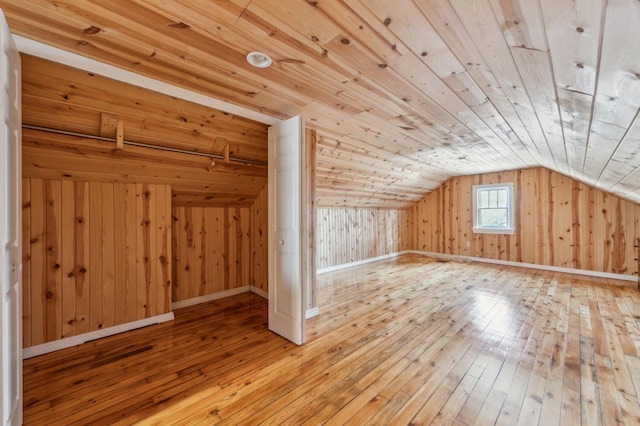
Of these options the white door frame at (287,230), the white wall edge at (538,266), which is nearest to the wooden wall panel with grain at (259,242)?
the white door frame at (287,230)

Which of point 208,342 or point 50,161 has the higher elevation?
point 50,161

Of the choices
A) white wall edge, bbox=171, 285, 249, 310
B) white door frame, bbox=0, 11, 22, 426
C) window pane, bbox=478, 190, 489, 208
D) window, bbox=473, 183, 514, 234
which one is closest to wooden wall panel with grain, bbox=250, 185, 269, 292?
white wall edge, bbox=171, 285, 249, 310

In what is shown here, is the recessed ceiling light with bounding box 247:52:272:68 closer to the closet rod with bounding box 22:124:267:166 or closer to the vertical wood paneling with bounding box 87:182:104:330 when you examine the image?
the closet rod with bounding box 22:124:267:166

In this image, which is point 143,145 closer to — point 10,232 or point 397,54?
point 10,232

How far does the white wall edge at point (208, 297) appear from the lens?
3394 millimetres

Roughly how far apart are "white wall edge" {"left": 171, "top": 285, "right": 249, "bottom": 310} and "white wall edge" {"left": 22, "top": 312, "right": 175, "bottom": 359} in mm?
376

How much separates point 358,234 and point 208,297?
360cm

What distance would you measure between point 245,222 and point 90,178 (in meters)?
1.91

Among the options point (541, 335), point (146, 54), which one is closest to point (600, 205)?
point (541, 335)

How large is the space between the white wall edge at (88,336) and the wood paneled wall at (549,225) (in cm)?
648

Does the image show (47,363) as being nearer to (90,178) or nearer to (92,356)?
(92,356)

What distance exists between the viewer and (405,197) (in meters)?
6.69

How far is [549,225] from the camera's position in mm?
5492

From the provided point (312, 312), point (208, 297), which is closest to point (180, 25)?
point (312, 312)
